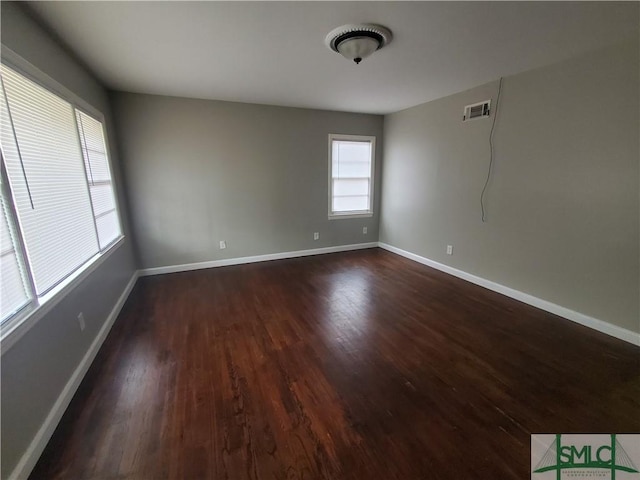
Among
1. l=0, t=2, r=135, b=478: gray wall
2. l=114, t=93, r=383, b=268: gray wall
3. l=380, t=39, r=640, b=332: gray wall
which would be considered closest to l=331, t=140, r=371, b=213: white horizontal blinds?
l=114, t=93, r=383, b=268: gray wall

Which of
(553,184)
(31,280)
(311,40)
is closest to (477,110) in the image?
(553,184)

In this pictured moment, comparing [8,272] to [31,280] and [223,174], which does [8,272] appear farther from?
[223,174]

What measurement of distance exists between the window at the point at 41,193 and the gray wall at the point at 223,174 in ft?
3.47

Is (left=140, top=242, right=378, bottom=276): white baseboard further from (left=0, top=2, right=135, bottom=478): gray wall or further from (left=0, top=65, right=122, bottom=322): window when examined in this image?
(left=0, top=65, right=122, bottom=322): window

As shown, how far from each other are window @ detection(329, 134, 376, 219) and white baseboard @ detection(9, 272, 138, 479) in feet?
12.0

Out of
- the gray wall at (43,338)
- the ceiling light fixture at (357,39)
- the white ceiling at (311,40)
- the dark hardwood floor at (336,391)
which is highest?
the white ceiling at (311,40)

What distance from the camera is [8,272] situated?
4.48 ft

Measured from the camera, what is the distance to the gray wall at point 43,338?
49.4 inches

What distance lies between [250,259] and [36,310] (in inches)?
120

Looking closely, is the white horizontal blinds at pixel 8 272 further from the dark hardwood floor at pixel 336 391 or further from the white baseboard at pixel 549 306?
the white baseboard at pixel 549 306

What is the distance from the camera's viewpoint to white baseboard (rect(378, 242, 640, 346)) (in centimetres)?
235

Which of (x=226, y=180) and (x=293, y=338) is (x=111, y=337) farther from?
(x=226, y=180)

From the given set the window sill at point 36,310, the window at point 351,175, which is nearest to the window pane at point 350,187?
the window at point 351,175

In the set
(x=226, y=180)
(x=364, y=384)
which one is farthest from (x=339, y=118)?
(x=364, y=384)
